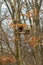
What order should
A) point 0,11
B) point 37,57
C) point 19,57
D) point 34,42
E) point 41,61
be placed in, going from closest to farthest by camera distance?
1. point 19,57
2. point 34,42
3. point 37,57
4. point 41,61
5. point 0,11

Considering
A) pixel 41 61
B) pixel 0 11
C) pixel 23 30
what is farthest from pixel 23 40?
pixel 0 11

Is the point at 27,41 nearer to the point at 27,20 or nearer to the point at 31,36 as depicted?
the point at 31,36

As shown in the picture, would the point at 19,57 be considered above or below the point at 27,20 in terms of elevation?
below

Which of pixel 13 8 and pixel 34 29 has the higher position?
pixel 13 8

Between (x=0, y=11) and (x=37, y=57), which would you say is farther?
(x=0, y=11)

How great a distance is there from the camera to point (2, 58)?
24.6ft

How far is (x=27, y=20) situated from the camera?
7777 millimetres

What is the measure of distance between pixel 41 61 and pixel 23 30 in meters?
2.23

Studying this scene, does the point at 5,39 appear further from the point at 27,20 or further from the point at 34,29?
the point at 27,20

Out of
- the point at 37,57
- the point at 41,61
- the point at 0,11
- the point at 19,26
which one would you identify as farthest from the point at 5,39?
the point at 0,11

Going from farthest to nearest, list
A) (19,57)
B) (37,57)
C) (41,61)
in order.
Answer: (41,61)
(37,57)
(19,57)

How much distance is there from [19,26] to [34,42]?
901 millimetres

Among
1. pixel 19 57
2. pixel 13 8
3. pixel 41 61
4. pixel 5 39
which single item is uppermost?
pixel 13 8

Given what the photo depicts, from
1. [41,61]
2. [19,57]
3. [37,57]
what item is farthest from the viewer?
[41,61]
